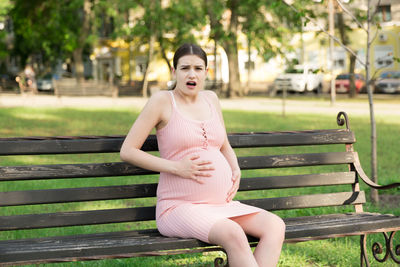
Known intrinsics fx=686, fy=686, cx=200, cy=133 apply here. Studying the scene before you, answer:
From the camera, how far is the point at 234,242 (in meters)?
3.47

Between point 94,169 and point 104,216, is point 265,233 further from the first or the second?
point 94,169

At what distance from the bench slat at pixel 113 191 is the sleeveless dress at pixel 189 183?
32 centimetres

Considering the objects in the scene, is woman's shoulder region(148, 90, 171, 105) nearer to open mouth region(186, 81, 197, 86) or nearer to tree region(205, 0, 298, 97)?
open mouth region(186, 81, 197, 86)

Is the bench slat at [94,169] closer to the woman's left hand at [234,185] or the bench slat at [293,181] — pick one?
the bench slat at [293,181]

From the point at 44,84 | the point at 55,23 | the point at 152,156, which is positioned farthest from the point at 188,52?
the point at 44,84

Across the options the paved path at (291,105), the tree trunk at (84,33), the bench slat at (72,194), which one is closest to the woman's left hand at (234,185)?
the bench slat at (72,194)

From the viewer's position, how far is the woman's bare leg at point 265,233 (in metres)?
3.58

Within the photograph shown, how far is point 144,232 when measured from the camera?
160 inches

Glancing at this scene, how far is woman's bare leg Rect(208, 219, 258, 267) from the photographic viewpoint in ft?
11.3

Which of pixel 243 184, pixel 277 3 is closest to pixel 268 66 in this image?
pixel 277 3

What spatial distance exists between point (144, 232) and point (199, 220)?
533 mm

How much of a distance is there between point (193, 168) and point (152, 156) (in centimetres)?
24

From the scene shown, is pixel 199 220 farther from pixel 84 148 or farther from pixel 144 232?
pixel 84 148

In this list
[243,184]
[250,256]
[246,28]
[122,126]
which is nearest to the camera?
[250,256]
